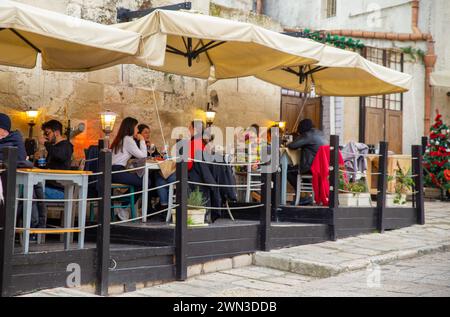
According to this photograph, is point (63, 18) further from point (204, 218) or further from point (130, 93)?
point (130, 93)

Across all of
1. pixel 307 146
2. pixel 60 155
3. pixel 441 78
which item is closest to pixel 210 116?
pixel 307 146

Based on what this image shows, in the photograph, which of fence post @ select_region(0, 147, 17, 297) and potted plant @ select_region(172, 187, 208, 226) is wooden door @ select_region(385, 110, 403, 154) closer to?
potted plant @ select_region(172, 187, 208, 226)

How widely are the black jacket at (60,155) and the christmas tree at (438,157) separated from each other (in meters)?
10.3

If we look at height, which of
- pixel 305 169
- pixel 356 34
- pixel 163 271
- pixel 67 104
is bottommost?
pixel 163 271

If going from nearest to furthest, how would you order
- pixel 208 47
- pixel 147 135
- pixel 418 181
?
1. pixel 208 47
2. pixel 147 135
3. pixel 418 181

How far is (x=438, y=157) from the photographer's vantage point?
15695 millimetres

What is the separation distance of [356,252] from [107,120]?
3.91 metres

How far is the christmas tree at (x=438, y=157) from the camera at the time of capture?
15.6 meters

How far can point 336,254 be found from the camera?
8320mm

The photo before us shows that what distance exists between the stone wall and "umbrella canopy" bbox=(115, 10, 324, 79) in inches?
33.4

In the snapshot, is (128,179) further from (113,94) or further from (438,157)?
(438,157)

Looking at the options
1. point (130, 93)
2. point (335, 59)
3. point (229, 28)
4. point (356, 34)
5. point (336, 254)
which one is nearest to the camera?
point (229, 28)

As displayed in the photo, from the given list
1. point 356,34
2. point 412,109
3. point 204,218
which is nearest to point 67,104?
point 204,218

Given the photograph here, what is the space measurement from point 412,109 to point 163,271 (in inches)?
446
